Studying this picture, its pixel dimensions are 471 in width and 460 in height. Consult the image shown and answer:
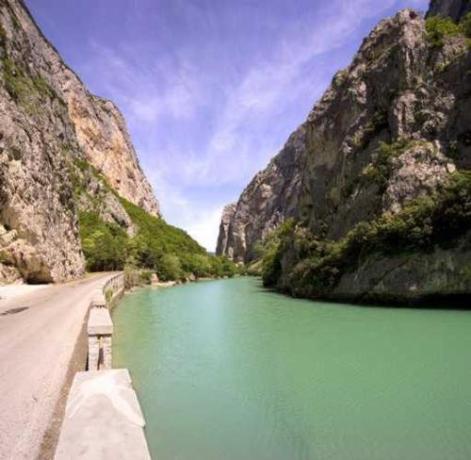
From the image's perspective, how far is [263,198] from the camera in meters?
156

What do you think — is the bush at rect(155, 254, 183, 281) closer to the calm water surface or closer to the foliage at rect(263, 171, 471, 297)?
the foliage at rect(263, 171, 471, 297)

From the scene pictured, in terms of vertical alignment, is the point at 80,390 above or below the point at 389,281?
below

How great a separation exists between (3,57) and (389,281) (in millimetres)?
44291

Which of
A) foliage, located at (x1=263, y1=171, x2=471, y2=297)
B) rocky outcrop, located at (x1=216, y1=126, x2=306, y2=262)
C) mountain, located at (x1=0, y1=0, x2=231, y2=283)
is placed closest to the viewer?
foliage, located at (x1=263, y1=171, x2=471, y2=297)

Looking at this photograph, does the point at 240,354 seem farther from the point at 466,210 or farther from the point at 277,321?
the point at 466,210

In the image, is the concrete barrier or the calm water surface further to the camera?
the calm water surface

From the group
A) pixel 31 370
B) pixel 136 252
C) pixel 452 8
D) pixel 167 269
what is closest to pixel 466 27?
pixel 452 8

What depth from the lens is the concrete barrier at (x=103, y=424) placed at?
11.3 ft

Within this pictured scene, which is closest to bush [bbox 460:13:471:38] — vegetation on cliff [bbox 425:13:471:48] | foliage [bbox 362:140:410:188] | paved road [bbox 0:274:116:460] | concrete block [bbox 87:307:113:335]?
vegetation on cliff [bbox 425:13:471:48]

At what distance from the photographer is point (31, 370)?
27.9 ft

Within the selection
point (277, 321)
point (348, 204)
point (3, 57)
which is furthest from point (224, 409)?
point (3, 57)

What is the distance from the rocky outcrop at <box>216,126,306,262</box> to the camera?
141500 mm

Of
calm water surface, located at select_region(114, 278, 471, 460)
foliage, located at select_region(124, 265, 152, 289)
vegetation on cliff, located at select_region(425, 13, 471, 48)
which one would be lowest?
calm water surface, located at select_region(114, 278, 471, 460)

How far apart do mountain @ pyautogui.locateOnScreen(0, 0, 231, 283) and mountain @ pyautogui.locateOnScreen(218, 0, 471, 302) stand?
2222 cm
